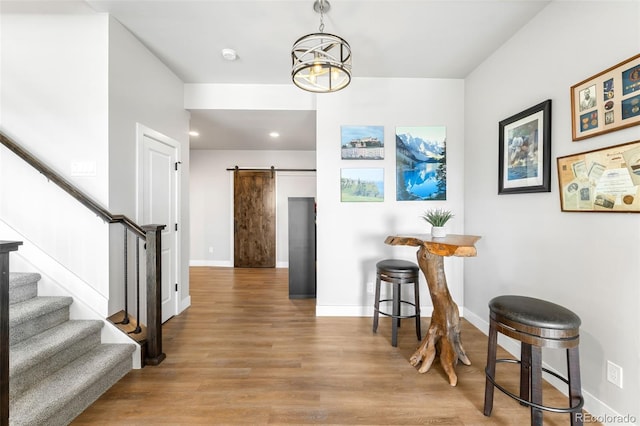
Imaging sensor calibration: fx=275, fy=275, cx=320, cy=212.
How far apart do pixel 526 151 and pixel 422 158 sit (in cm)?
108

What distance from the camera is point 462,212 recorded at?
10.5ft

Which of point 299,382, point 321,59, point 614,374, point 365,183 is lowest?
point 299,382

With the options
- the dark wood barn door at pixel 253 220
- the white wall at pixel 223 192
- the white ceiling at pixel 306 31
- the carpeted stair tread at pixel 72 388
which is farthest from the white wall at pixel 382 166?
the dark wood barn door at pixel 253 220

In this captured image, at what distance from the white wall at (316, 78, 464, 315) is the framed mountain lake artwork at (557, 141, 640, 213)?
4.47ft

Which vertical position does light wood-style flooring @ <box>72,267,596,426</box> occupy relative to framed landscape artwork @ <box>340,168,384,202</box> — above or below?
below

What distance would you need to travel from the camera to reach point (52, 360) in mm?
1764

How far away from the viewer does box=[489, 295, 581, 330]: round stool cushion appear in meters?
1.39

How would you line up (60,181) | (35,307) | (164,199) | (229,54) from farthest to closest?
(164,199) < (229,54) < (60,181) < (35,307)

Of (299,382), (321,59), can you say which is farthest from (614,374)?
(321,59)

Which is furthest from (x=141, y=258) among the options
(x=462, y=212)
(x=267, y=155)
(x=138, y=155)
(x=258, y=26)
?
(x=267, y=155)

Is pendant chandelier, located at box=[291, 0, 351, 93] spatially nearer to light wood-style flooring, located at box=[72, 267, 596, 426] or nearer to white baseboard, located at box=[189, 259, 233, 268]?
light wood-style flooring, located at box=[72, 267, 596, 426]

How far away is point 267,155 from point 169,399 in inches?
190

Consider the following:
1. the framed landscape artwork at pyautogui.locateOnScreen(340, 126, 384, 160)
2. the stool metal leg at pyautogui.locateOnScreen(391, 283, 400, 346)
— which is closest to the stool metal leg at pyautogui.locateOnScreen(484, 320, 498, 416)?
the stool metal leg at pyautogui.locateOnScreen(391, 283, 400, 346)

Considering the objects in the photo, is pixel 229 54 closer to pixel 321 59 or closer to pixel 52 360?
pixel 321 59
